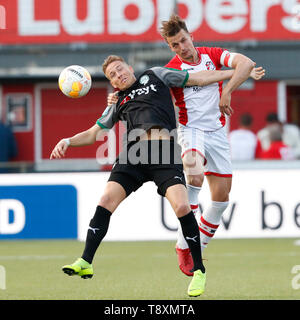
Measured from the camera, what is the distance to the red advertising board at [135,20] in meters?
15.3

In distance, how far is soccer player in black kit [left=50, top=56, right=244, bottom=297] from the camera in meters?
6.77

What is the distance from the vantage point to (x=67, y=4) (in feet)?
51.6

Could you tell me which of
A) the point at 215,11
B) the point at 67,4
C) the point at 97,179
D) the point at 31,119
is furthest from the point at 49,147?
the point at 97,179

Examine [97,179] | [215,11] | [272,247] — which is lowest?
[272,247]

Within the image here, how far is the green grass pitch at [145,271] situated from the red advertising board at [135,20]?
4436 mm

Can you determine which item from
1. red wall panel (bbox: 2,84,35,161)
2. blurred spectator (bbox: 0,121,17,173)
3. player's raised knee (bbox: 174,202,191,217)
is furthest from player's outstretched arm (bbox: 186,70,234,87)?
red wall panel (bbox: 2,84,35,161)

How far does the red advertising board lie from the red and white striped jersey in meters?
7.73

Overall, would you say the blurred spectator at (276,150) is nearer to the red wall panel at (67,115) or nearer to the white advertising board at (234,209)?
the white advertising board at (234,209)

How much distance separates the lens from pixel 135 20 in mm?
15586

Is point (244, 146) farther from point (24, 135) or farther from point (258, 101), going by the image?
point (24, 135)

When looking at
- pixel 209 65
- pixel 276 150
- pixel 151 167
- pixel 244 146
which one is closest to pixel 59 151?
pixel 151 167

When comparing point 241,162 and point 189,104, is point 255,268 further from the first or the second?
point 241,162

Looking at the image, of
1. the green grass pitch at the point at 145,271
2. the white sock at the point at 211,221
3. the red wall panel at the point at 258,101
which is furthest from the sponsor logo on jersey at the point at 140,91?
the red wall panel at the point at 258,101

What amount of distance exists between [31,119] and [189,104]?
12319 millimetres
